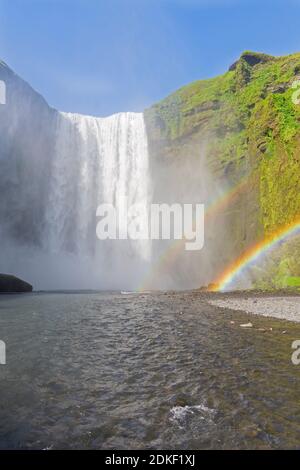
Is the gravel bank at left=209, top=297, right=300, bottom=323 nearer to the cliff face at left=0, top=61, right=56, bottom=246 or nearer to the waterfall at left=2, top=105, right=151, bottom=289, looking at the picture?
the waterfall at left=2, top=105, right=151, bottom=289

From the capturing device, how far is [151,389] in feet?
25.7

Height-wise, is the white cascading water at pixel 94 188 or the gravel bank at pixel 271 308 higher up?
the white cascading water at pixel 94 188

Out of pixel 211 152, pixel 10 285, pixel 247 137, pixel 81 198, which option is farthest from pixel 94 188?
pixel 247 137

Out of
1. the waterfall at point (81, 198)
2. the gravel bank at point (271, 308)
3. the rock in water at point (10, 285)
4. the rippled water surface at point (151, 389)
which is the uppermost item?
the waterfall at point (81, 198)

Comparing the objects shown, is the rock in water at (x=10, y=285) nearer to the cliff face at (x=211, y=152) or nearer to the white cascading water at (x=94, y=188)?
the cliff face at (x=211, y=152)

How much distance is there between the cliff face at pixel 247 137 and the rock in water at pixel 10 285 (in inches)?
1135

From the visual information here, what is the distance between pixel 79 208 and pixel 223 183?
1026 inches

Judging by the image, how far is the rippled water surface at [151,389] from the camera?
5699 millimetres

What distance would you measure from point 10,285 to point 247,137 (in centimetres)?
4001

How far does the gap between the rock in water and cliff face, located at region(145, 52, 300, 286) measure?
2882 cm

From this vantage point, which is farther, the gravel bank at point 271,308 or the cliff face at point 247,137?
the cliff face at point 247,137

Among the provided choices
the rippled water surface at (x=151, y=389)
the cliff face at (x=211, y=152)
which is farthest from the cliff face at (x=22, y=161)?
the rippled water surface at (x=151, y=389)

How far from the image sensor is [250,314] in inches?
754
